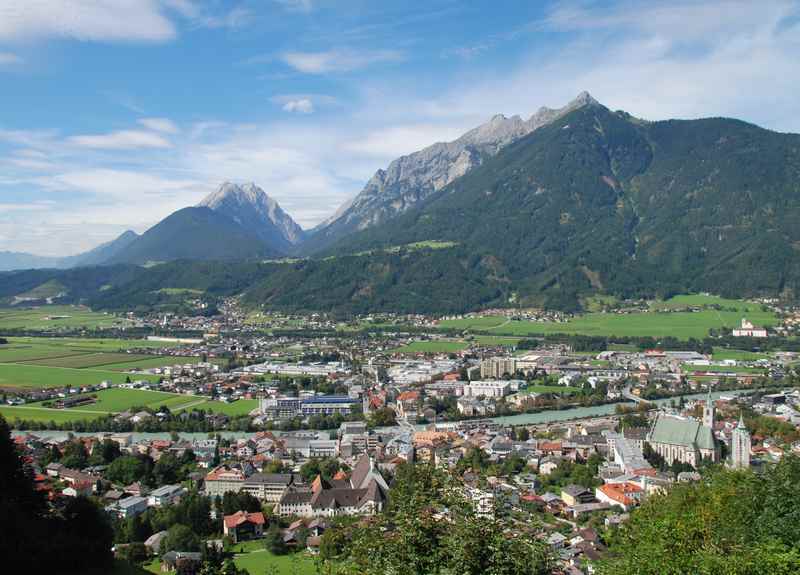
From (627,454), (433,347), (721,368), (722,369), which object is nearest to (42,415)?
(627,454)

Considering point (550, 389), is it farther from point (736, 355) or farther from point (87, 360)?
point (87, 360)

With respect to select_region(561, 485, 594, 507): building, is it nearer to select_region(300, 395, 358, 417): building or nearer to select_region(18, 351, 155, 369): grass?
select_region(300, 395, 358, 417): building

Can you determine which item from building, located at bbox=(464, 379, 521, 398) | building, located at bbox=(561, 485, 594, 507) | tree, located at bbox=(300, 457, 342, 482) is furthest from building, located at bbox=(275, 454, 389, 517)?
building, located at bbox=(464, 379, 521, 398)

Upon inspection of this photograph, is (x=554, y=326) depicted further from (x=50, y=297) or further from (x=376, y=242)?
(x=50, y=297)

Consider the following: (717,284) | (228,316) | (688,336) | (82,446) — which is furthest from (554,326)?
(82,446)

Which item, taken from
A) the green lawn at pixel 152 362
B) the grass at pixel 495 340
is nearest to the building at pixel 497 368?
the grass at pixel 495 340

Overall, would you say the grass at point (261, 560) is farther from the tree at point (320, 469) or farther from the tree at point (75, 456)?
the tree at point (75, 456)

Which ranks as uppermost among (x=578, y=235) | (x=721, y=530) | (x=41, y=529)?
(x=578, y=235)
